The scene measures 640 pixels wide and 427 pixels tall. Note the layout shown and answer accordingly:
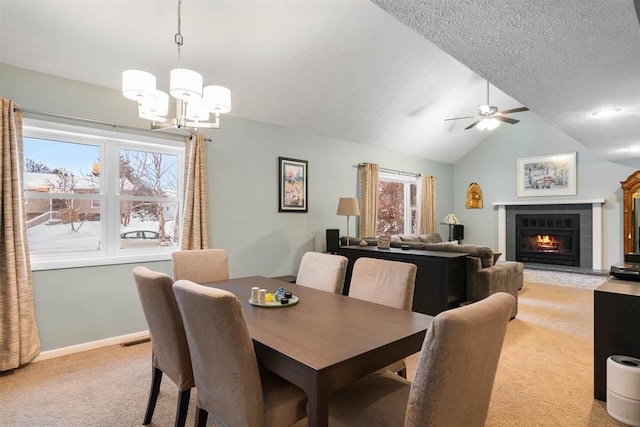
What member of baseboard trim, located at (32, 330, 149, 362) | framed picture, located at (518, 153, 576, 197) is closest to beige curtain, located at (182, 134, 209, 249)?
baseboard trim, located at (32, 330, 149, 362)

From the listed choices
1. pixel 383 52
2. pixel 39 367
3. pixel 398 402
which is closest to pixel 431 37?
pixel 398 402

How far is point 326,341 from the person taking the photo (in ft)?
4.80

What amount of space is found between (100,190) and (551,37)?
12.6 feet

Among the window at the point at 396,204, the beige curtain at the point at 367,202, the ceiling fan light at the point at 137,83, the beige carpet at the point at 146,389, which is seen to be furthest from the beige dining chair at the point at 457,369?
the window at the point at 396,204

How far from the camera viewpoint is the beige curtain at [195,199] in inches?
147

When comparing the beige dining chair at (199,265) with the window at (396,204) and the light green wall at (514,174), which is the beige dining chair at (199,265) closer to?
the window at (396,204)

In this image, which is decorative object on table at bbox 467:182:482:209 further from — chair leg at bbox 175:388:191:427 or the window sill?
chair leg at bbox 175:388:191:427

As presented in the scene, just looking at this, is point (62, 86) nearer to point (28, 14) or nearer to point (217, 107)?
point (28, 14)

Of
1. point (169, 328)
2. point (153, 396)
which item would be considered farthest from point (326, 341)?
point (153, 396)

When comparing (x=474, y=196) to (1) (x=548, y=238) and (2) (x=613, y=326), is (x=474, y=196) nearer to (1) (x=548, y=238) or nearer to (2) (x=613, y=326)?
(1) (x=548, y=238)

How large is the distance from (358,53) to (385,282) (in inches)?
114

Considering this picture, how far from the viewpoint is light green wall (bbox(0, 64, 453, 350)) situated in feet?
9.99

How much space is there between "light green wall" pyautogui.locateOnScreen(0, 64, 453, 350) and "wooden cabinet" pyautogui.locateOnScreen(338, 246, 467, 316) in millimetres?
1604

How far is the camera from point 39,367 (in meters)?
2.83
